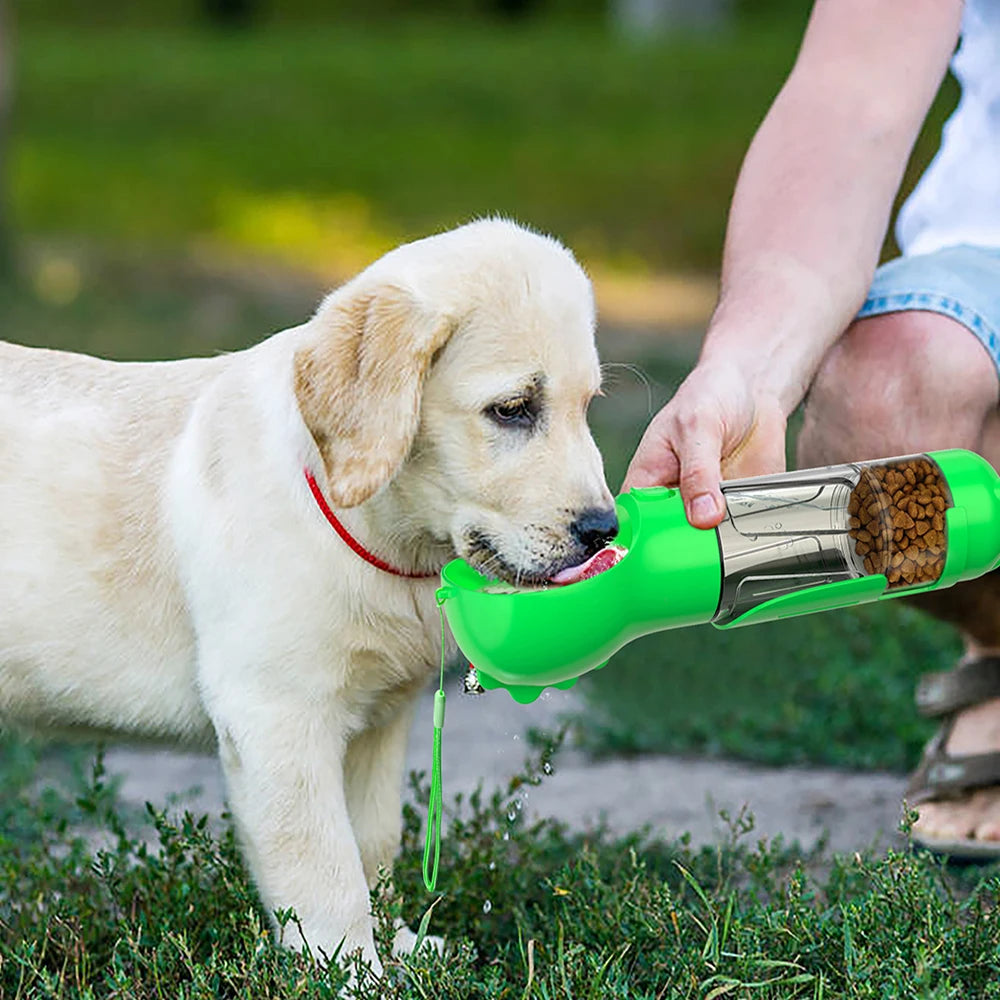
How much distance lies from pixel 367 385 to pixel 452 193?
11724 millimetres

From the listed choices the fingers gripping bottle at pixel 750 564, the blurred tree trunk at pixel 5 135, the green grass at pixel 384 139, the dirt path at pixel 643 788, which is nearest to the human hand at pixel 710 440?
the fingers gripping bottle at pixel 750 564

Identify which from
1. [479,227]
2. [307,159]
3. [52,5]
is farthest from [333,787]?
[52,5]

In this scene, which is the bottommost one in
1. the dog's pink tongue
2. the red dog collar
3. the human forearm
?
the red dog collar

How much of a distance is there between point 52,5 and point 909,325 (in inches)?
1137

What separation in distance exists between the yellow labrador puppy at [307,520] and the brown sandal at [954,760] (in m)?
1.13

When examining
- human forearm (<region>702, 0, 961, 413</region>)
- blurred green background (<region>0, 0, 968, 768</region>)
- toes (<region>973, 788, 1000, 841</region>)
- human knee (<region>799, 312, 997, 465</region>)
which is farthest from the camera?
blurred green background (<region>0, 0, 968, 768</region>)

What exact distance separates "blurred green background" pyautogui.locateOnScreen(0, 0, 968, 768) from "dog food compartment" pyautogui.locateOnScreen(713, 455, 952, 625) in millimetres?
491

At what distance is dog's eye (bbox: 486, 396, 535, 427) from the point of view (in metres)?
2.58

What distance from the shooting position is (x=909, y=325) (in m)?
3.33

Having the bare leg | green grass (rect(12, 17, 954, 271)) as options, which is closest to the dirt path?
the bare leg

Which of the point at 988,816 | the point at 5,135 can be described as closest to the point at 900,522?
the point at 988,816

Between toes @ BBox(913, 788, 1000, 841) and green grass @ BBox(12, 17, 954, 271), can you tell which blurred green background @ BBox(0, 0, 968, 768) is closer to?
green grass @ BBox(12, 17, 954, 271)

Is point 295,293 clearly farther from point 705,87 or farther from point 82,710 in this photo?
point 705,87

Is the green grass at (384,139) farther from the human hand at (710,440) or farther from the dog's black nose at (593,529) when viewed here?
the dog's black nose at (593,529)
